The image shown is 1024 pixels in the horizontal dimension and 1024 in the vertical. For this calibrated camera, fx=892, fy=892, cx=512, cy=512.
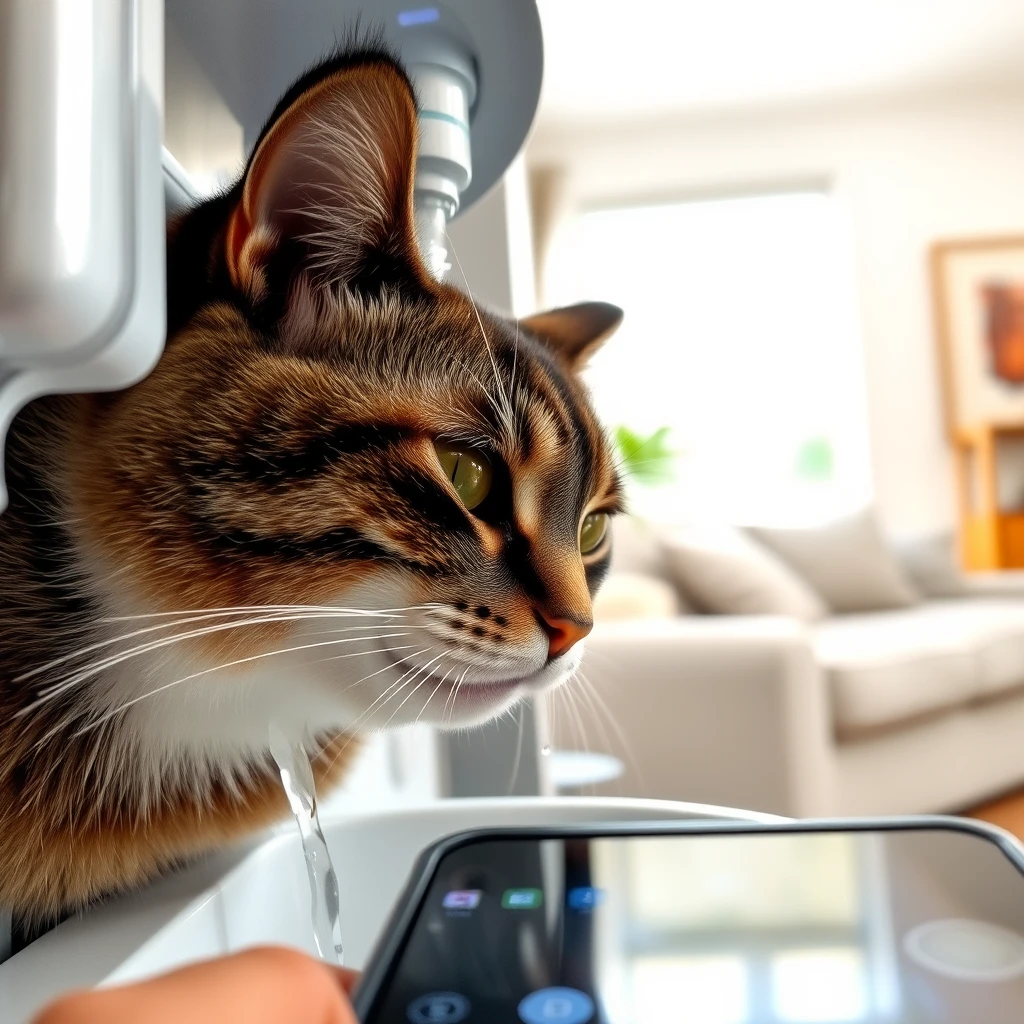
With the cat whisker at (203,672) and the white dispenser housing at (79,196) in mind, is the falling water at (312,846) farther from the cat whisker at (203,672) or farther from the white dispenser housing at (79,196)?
the white dispenser housing at (79,196)

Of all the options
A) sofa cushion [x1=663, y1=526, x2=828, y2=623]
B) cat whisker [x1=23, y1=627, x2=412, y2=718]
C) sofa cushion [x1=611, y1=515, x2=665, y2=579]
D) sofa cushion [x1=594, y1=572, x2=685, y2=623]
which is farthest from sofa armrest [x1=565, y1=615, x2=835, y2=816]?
cat whisker [x1=23, y1=627, x2=412, y2=718]

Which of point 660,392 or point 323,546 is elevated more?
point 660,392

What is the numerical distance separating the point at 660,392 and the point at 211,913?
363 cm

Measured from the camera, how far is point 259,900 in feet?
1.31

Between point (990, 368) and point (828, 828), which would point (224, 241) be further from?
point (990, 368)

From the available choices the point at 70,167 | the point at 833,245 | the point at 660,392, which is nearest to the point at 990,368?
the point at 833,245

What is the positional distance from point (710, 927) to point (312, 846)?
183 millimetres

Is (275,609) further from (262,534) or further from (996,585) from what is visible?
(996,585)

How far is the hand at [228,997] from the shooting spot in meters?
0.17

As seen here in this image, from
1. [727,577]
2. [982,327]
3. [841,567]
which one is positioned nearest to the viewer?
[727,577]

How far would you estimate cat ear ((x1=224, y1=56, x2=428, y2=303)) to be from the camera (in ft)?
1.03

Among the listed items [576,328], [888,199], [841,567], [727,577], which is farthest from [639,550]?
[888,199]

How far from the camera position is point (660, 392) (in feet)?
12.6

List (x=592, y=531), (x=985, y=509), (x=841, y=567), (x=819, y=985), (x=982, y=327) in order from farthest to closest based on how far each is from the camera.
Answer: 1. (x=982, y=327)
2. (x=985, y=509)
3. (x=841, y=567)
4. (x=592, y=531)
5. (x=819, y=985)
